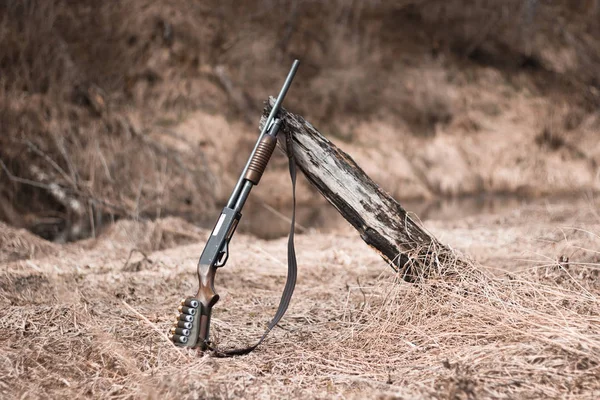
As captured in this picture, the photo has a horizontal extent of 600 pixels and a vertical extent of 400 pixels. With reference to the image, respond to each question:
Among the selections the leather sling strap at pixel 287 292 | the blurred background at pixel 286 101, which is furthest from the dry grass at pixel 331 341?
the blurred background at pixel 286 101

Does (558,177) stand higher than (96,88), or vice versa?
(558,177)

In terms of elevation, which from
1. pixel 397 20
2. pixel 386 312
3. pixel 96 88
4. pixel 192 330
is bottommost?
pixel 192 330

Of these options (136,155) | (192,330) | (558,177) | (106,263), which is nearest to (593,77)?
(558,177)

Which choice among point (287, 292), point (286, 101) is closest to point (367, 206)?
point (287, 292)

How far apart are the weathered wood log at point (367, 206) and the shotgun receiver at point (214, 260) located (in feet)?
0.40

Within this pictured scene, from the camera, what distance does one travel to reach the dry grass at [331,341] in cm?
246

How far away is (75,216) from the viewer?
8930mm

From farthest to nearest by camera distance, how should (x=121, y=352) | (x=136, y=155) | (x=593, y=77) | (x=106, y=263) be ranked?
(x=593, y=77) → (x=136, y=155) → (x=106, y=263) → (x=121, y=352)

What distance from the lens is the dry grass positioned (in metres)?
2.46

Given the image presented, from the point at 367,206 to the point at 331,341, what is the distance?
0.72 m

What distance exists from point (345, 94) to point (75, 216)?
7.63 meters

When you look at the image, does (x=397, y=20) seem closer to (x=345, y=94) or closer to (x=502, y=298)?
(x=345, y=94)

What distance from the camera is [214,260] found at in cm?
308

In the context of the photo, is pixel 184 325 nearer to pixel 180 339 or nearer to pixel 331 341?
pixel 180 339
